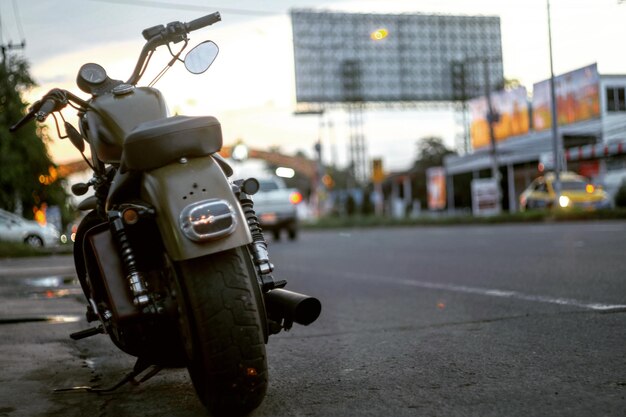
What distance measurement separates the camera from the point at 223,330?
118 inches

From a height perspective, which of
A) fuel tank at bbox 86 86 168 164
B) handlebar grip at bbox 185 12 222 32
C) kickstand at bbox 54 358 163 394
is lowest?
kickstand at bbox 54 358 163 394

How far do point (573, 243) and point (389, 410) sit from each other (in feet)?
35.1

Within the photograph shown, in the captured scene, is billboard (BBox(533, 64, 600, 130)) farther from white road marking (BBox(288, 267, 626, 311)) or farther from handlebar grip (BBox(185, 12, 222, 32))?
handlebar grip (BBox(185, 12, 222, 32))

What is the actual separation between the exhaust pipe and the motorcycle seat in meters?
0.66

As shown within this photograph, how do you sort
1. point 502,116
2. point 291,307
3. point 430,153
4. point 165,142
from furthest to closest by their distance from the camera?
point 430,153
point 502,116
point 291,307
point 165,142

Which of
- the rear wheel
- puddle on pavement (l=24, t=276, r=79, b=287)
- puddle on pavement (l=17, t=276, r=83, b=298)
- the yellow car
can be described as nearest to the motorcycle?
the rear wheel

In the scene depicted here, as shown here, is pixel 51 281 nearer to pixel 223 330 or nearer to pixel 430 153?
pixel 223 330

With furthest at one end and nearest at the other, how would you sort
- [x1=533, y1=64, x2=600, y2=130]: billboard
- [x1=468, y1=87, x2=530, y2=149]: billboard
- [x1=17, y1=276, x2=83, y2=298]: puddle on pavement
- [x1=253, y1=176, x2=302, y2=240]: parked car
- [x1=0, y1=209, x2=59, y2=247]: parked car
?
[x1=468, y1=87, x2=530, y2=149]: billboard
[x1=0, y1=209, x2=59, y2=247]: parked car
[x1=533, y1=64, x2=600, y2=130]: billboard
[x1=253, y1=176, x2=302, y2=240]: parked car
[x1=17, y1=276, x2=83, y2=298]: puddle on pavement

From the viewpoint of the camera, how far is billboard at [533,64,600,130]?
2475cm

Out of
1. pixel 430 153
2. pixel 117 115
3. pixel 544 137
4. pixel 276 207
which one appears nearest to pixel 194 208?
pixel 117 115

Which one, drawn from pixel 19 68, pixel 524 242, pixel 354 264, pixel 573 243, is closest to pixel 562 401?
pixel 354 264

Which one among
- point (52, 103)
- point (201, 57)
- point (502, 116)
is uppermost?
point (502, 116)

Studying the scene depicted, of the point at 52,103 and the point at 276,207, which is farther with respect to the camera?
the point at 276,207

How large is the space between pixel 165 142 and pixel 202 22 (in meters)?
1.26
